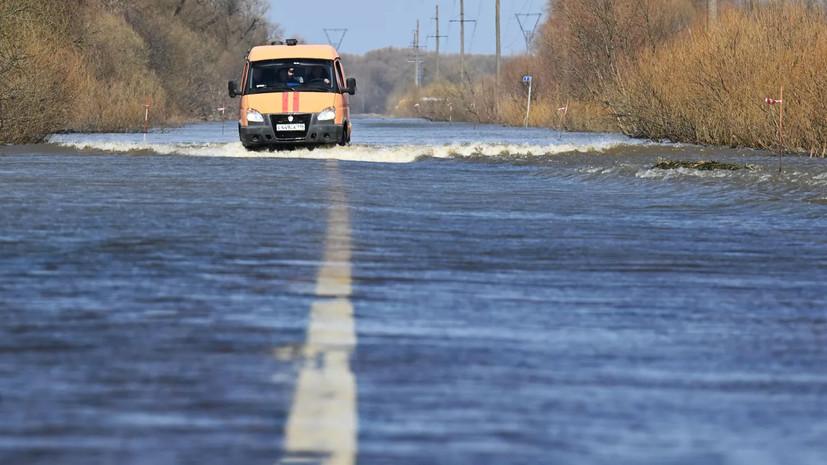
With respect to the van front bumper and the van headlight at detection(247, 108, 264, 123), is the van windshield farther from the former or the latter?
the van front bumper

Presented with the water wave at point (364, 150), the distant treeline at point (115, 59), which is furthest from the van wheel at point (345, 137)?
the distant treeline at point (115, 59)

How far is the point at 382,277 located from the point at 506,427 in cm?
Result: 415

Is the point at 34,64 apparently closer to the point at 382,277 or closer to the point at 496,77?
the point at 382,277

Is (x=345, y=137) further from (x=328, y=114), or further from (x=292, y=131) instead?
(x=292, y=131)

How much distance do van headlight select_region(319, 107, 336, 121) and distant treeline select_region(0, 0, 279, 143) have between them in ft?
30.2

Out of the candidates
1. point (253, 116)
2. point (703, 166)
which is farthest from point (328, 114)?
point (703, 166)

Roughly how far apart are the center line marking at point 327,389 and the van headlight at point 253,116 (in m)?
22.4

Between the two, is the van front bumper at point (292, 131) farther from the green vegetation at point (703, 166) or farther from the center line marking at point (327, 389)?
the center line marking at point (327, 389)

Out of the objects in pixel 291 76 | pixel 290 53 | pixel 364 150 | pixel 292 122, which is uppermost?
pixel 290 53

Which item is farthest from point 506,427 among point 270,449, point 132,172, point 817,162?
point 817,162

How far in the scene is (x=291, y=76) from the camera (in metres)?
31.2

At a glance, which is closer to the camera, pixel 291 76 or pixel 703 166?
pixel 703 166

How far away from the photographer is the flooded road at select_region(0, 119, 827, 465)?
4594 millimetres

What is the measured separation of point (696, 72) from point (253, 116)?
10628 millimetres
